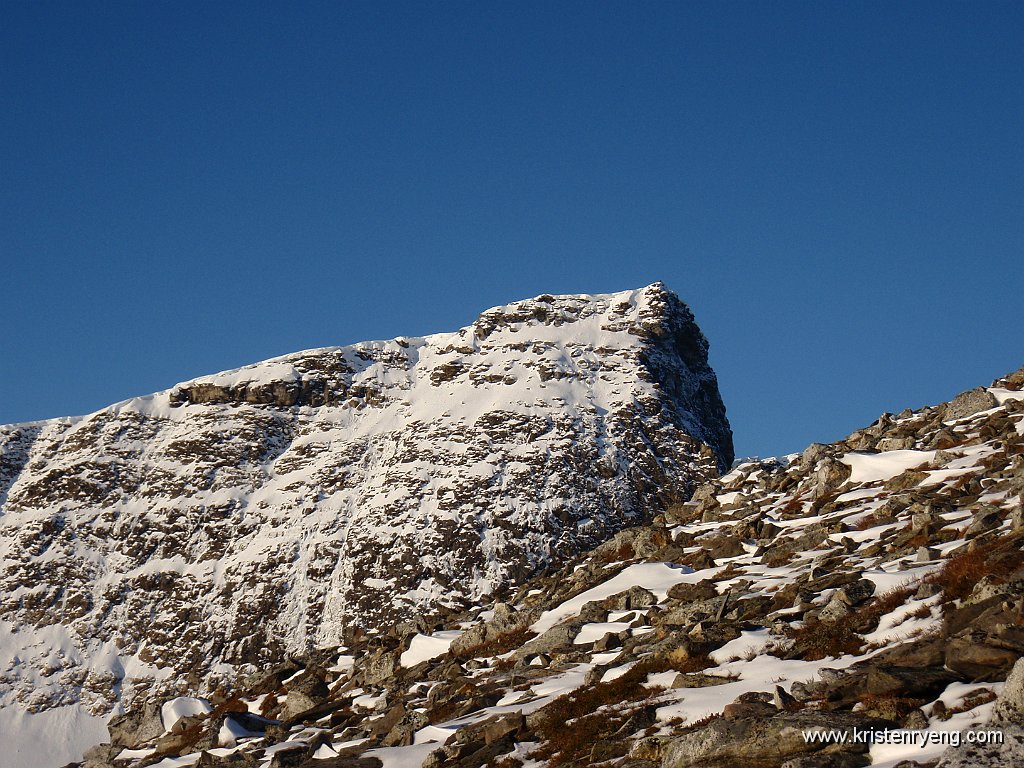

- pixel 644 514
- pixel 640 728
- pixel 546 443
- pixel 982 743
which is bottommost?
pixel 982 743

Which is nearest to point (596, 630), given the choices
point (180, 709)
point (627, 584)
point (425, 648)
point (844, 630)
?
point (627, 584)

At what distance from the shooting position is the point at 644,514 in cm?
11700

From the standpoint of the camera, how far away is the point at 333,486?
136 meters

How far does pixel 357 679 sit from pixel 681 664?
65.5ft

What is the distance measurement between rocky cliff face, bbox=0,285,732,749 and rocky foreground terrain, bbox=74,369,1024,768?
5575 centimetres

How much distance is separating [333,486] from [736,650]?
384ft

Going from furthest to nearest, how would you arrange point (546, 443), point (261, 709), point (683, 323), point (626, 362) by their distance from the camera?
point (683, 323)
point (626, 362)
point (546, 443)
point (261, 709)

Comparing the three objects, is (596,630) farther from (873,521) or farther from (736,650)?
(873,521)

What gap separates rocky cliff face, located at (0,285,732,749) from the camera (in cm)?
11506

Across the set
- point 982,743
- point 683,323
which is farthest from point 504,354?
point 982,743

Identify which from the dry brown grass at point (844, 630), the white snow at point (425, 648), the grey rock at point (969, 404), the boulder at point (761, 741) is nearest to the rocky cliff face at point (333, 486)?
the grey rock at point (969, 404)

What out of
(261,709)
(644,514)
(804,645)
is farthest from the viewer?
(644,514)

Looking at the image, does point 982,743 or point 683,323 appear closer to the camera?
point 982,743

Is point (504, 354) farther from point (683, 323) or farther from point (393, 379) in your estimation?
point (683, 323)
